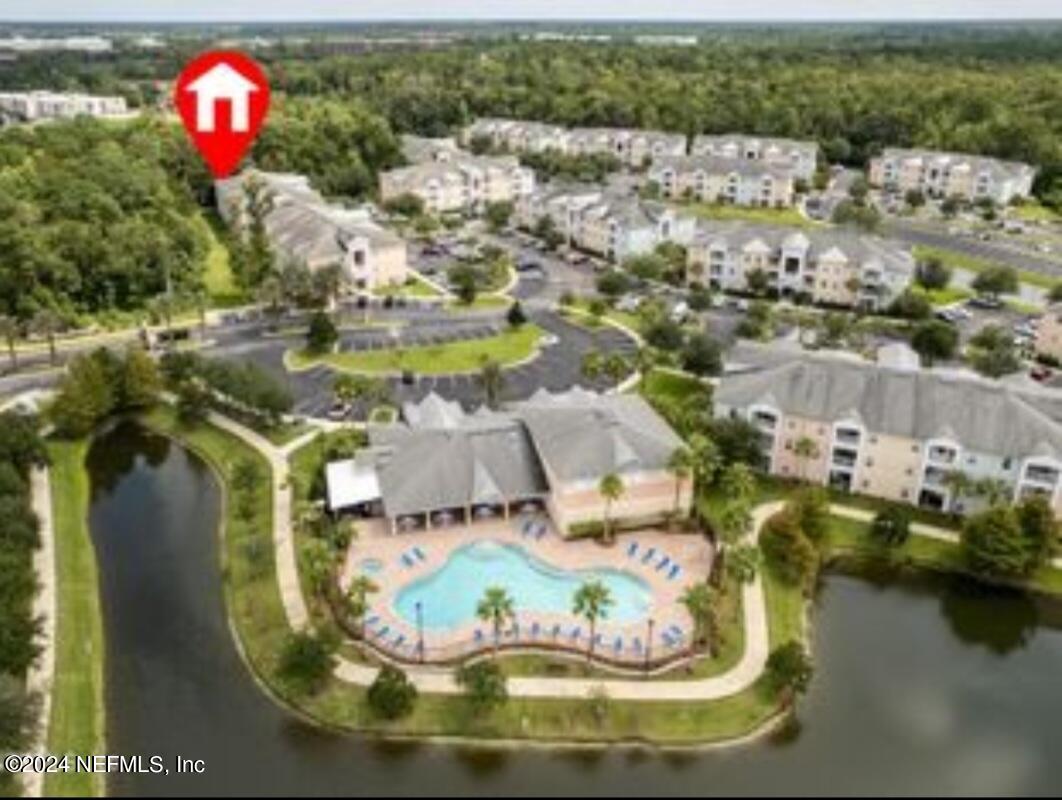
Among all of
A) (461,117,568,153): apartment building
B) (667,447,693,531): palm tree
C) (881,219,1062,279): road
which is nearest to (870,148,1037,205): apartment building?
(881,219,1062,279): road

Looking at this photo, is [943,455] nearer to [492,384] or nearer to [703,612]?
[703,612]

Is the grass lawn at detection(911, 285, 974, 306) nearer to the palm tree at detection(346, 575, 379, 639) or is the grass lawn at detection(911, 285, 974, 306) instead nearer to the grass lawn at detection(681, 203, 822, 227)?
the grass lawn at detection(681, 203, 822, 227)

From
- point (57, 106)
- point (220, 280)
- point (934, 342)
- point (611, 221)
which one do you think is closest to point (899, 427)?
point (934, 342)

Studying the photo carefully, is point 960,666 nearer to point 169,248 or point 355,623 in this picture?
point 355,623

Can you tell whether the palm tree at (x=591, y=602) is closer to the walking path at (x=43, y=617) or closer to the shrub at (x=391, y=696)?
the shrub at (x=391, y=696)

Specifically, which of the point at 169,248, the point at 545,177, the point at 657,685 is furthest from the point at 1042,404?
the point at 545,177

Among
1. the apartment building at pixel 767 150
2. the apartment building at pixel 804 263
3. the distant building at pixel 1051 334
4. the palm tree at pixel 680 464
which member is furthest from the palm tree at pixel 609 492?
the apartment building at pixel 767 150
